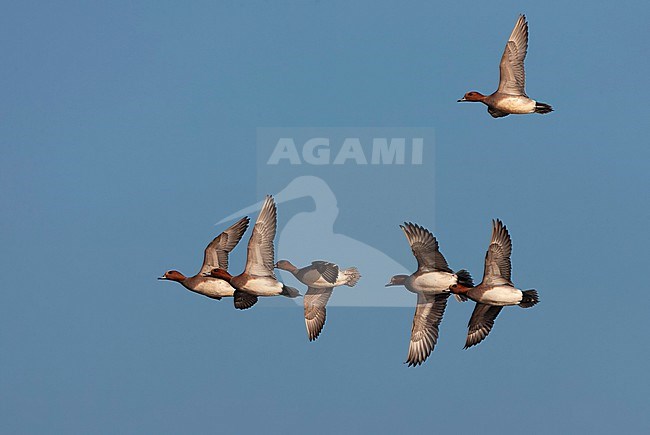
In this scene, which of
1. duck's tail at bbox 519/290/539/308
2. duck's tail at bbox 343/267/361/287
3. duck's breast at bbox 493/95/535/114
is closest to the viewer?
duck's tail at bbox 519/290/539/308

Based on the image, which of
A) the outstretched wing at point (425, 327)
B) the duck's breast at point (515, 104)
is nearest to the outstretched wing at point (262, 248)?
the outstretched wing at point (425, 327)

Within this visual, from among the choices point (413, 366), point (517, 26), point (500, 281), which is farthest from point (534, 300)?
point (517, 26)

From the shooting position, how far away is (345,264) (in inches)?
2557

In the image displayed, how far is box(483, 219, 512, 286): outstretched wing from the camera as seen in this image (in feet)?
194

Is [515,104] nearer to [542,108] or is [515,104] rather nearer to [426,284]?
[542,108]

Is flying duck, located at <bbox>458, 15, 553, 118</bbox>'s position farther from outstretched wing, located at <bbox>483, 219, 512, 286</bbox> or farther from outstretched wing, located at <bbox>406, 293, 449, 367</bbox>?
outstretched wing, located at <bbox>406, 293, 449, 367</bbox>

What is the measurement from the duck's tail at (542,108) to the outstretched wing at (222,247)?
12.1 metres

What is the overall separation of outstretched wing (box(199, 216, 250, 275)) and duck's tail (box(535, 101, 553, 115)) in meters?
12.1

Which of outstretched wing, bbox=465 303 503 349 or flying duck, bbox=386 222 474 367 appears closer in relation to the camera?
flying duck, bbox=386 222 474 367

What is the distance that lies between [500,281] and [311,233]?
9653 mm

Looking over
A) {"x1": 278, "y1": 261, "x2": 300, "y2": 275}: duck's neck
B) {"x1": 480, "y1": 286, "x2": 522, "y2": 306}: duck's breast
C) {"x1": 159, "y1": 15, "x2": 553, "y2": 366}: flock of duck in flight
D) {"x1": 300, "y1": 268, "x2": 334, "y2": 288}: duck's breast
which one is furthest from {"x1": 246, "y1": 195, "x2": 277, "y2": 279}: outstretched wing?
{"x1": 480, "y1": 286, "x2": 522, "y2": 306}: duck's breast

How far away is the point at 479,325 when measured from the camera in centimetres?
6131

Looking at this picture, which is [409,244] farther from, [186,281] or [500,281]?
[186,281]

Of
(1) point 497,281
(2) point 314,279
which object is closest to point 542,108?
(1) point 497,281
